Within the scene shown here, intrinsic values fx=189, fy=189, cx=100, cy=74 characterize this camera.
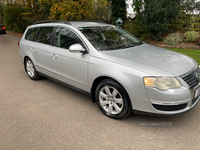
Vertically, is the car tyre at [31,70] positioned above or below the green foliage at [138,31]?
below

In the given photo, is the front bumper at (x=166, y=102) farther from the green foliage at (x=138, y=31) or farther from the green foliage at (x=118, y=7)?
the green foliage at (x=118, y=7)

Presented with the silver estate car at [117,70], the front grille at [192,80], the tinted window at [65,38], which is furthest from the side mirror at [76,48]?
the front grille at [192,80]

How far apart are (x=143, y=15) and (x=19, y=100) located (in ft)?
30.6

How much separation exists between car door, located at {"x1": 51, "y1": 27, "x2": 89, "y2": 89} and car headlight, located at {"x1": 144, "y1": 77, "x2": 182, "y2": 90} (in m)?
1.25

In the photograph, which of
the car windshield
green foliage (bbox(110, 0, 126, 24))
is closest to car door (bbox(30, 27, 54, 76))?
the car windshield

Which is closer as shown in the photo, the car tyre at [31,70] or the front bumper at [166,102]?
the front bumper at [166,102]

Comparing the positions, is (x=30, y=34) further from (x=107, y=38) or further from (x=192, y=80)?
(x=192, y=80)

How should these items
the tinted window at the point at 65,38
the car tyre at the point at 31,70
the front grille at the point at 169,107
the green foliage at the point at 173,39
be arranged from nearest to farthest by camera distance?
1. the front grille at the point at 169,107
2. the tinted window at the point at 65,38
3. the car tyre at the point at 31,70
4. the green foliage at the point at 173,39

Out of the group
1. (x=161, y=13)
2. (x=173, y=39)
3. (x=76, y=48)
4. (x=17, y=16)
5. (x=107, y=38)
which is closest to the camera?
(x=76, y=48)

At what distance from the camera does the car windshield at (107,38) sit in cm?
371

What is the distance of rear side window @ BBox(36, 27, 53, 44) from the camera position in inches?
178

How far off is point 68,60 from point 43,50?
108 centimetres

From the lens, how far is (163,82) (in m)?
2.73

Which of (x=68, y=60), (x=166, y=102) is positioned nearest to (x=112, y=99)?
(x=166, y=102)
